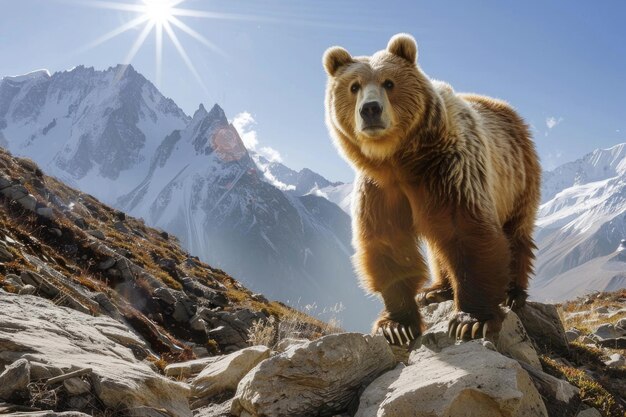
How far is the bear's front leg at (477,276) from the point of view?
4.71 metres

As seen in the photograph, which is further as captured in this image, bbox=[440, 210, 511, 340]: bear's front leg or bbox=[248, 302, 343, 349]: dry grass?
bbox=[248, 302, 343, 349]: dry grass


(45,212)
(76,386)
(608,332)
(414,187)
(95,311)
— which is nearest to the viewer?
(76,386)

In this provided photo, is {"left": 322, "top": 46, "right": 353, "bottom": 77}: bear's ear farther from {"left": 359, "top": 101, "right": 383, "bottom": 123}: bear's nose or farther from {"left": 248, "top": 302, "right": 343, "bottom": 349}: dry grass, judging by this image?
{"left": 248, "top": 302, "right": 343, "bottom": 349}: dry grass

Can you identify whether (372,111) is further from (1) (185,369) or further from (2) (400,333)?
(1) (185,369)

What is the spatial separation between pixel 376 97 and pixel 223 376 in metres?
3.05

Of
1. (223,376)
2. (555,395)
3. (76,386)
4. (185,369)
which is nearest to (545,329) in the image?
(555,395)

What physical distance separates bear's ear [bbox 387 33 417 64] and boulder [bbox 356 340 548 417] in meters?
3.28

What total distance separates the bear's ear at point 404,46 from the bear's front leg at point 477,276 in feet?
6.14

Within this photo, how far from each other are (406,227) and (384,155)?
88 centimetres

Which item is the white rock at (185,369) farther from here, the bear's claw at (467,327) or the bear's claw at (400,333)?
the bear's claw at (467,327)

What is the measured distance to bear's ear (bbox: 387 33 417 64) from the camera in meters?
5.57

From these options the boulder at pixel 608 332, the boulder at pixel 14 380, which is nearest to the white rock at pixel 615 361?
the boulder at pixel 608 332

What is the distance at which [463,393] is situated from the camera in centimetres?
334

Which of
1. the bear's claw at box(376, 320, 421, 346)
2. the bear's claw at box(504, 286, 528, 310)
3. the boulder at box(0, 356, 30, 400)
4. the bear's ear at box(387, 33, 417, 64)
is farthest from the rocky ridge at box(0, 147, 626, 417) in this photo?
the bear's ear at box(387, 33, 417, 64)
